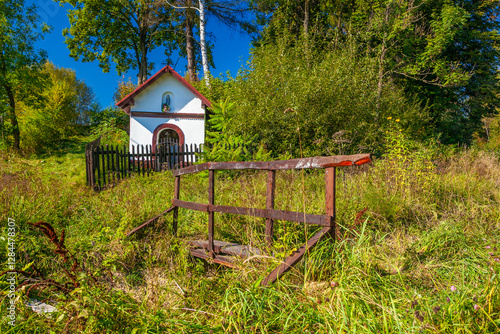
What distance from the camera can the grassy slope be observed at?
1903mm

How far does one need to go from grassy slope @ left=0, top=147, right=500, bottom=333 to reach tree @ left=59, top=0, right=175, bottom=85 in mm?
18720

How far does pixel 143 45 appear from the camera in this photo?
890 inches

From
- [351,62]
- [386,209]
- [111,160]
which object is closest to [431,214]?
[386,209]

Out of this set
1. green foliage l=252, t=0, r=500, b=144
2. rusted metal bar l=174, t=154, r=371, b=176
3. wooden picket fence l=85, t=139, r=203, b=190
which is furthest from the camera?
green foliage l=252, t=0, r=500, b=144

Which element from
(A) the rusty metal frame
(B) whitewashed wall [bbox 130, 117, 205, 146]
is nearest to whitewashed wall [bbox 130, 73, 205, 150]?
(B) whitewashed wall [bbox 130, 117, 205, 146]

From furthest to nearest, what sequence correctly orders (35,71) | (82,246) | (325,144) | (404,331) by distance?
(35,71) < (325,144) < (82,246) < (404,331)

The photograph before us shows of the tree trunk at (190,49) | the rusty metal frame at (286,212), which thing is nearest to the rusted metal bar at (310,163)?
the rusty metal frame at (286,212)

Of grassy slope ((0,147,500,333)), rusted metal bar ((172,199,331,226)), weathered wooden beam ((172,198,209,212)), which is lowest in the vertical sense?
grassy slope ((0,147,500,333))

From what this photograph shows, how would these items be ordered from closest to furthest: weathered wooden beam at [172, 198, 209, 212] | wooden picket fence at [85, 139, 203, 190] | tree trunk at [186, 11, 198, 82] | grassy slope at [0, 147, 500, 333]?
grassy slope at [0, 147, 500, 333]
weathered wooden beam at [172, 198, 209, 212]
wooden picket fence at [85, 139, 203, 190]
tree trunk at [186, 11, 198, 82]

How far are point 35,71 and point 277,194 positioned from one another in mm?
18752

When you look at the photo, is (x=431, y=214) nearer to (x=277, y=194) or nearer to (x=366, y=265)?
(x=277, y=194)

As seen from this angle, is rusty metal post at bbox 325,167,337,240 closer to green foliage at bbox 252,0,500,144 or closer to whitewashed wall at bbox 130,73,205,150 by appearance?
whitewashed wall at bbox 130,73,205,150

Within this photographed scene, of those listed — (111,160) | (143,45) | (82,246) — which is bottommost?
(82,246)

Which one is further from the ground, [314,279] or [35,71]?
[35,71]
